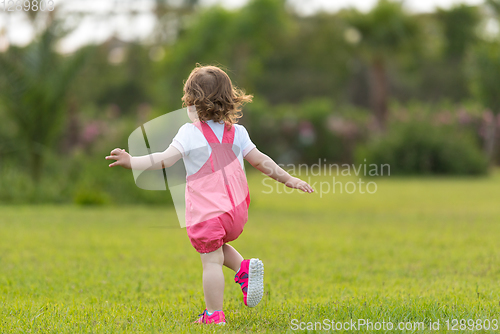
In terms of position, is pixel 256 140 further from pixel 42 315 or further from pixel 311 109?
pixel 42 315

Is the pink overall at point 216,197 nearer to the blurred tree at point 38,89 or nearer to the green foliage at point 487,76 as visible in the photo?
the blurred tree at point 38,89

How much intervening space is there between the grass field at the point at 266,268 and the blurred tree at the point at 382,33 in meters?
18.0

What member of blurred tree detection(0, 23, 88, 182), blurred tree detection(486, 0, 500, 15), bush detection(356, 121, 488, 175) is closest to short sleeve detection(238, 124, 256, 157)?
blurred tree detection(0, 23, 88, 182)

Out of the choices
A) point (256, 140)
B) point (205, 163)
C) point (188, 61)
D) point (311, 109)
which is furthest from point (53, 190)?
point (311, 109)

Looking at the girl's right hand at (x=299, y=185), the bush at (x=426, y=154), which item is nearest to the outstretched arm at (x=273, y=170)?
the girl's right hand at (x=299, y=185)

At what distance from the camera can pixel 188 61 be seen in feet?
49.6

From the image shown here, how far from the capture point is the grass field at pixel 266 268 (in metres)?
3.41

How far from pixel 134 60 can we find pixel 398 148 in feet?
87.9

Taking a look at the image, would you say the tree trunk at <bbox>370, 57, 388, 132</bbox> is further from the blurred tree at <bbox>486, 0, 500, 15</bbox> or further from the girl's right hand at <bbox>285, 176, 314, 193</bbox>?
the girl's right hand at <bbox>285, 176, 314, 193</bbox>

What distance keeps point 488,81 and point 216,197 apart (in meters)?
23.7

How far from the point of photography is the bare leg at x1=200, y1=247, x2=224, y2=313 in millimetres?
3295

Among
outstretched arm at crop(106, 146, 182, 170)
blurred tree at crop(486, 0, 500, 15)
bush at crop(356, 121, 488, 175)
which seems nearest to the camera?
outstretched arm at crop(106, 146, 182, 170)

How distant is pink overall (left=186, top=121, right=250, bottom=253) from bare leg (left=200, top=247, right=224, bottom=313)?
0.21 ft

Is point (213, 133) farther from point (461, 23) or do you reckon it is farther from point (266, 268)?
point (461, 23)
